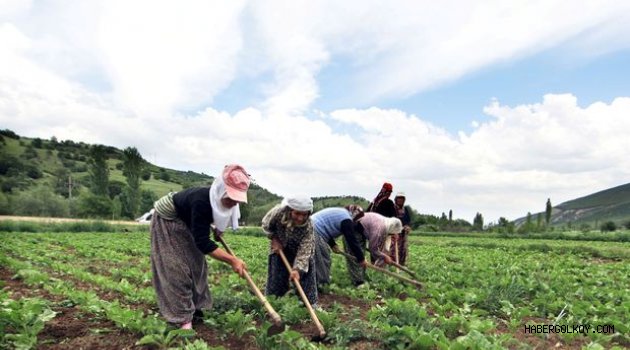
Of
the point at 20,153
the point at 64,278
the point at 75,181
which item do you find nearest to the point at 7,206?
the point at 75,181

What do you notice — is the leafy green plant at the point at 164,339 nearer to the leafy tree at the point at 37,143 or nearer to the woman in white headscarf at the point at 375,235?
the woman in white headscarf at the point at 375,235

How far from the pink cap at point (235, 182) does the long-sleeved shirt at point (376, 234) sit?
3626mm

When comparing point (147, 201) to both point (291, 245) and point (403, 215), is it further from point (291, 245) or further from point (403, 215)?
point (291, 245)

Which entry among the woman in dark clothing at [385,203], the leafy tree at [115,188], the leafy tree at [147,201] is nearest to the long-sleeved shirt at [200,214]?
the woman in dark clothing at [385,203]

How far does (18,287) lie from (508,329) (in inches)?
252

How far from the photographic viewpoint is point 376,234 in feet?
23.9

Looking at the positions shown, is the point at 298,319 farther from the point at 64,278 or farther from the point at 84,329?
the point at 64,278

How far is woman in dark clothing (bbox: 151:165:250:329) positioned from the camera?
4.09 m

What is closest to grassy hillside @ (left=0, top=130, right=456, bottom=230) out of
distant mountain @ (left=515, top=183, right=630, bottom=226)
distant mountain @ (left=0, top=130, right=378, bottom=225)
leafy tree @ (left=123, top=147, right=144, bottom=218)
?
distant mountain @ (left=0, top=130, right=378, bottom=225)

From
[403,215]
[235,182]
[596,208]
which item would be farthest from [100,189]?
[596,208]

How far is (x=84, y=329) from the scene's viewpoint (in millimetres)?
4305

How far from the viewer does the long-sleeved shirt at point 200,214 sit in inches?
161

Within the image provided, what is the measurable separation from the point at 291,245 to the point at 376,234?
2149 millimetres

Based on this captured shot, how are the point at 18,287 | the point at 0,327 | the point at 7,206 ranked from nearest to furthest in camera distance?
the point at 0,327 < the point at 18,287 < the point at 7,206
